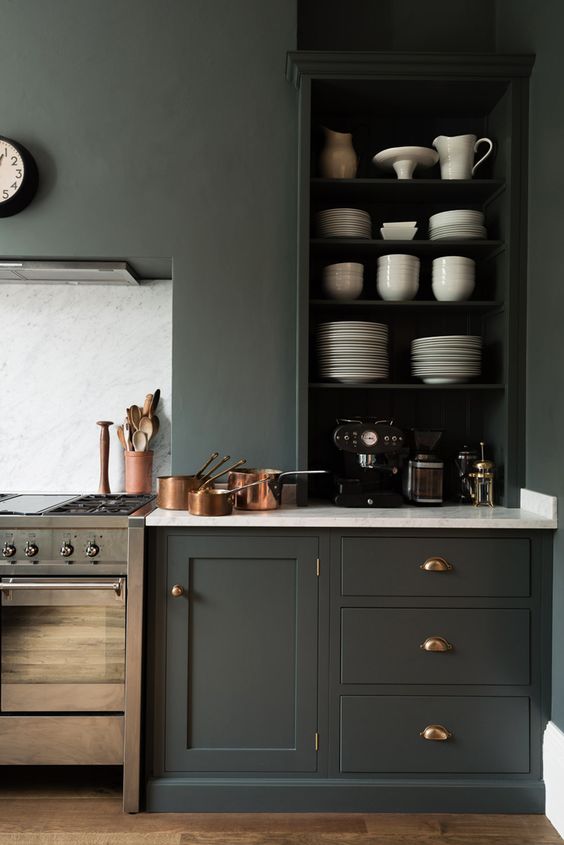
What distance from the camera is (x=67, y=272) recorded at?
260 cm

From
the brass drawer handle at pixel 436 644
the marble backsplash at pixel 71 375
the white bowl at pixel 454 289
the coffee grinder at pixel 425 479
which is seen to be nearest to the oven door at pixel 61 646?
the marble backsplash at pixel 71 375

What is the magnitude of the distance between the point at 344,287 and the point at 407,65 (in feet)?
2.74

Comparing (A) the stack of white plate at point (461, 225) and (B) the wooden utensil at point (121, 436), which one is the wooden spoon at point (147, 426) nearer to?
(B) the wooden utensil at point (121, 436)

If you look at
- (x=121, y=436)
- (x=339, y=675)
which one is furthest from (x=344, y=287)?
(x=339, y=675)

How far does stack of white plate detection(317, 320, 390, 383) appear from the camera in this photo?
242 cm

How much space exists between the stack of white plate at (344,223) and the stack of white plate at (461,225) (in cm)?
28

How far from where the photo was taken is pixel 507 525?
2.12m

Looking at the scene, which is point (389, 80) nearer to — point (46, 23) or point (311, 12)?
point (311, 12)

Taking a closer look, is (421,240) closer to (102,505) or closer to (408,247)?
(408,247)

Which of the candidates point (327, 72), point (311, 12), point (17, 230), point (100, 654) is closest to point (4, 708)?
point (100, 654)

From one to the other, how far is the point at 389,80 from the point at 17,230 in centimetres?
153

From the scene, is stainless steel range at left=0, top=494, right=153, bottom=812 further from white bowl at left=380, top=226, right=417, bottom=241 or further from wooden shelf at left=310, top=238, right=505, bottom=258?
white bowl at left=380, top=226, right=417, bottom=241

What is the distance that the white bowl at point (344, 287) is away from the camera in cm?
246

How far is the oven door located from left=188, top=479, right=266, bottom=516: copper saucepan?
1.13 ft
